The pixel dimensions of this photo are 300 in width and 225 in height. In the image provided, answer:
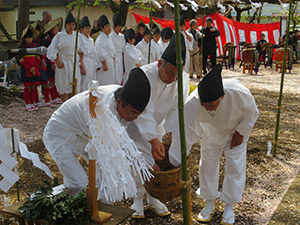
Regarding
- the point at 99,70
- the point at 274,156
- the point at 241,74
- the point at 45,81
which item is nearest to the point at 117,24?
the point at 99,70

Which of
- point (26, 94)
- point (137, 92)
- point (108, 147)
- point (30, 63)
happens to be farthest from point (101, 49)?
point (108, 147)

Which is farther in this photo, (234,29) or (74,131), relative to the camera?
(234,29)

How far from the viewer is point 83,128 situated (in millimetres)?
2510

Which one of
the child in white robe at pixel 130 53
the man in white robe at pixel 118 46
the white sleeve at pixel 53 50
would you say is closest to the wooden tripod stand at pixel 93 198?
the white sleeve at pixel 53 50

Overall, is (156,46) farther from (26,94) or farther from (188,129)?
(188,129)

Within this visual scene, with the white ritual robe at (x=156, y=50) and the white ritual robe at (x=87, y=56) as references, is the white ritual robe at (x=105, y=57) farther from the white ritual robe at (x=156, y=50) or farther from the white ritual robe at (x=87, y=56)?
the white ritual robe at (x=156, y=50)

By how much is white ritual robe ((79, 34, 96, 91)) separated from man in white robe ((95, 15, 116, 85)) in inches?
6.5

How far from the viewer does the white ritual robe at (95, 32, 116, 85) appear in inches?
290

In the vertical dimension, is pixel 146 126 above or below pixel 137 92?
below

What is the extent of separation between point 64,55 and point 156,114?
4111mm

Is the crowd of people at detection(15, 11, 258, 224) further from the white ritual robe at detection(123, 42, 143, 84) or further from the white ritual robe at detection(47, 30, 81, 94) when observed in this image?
the white ritual robe at detection(123, 42, 143, 84)

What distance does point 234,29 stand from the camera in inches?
591

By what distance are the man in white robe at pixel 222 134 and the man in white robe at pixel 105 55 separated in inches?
181

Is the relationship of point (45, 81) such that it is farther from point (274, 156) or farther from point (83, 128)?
point (83, 128)
